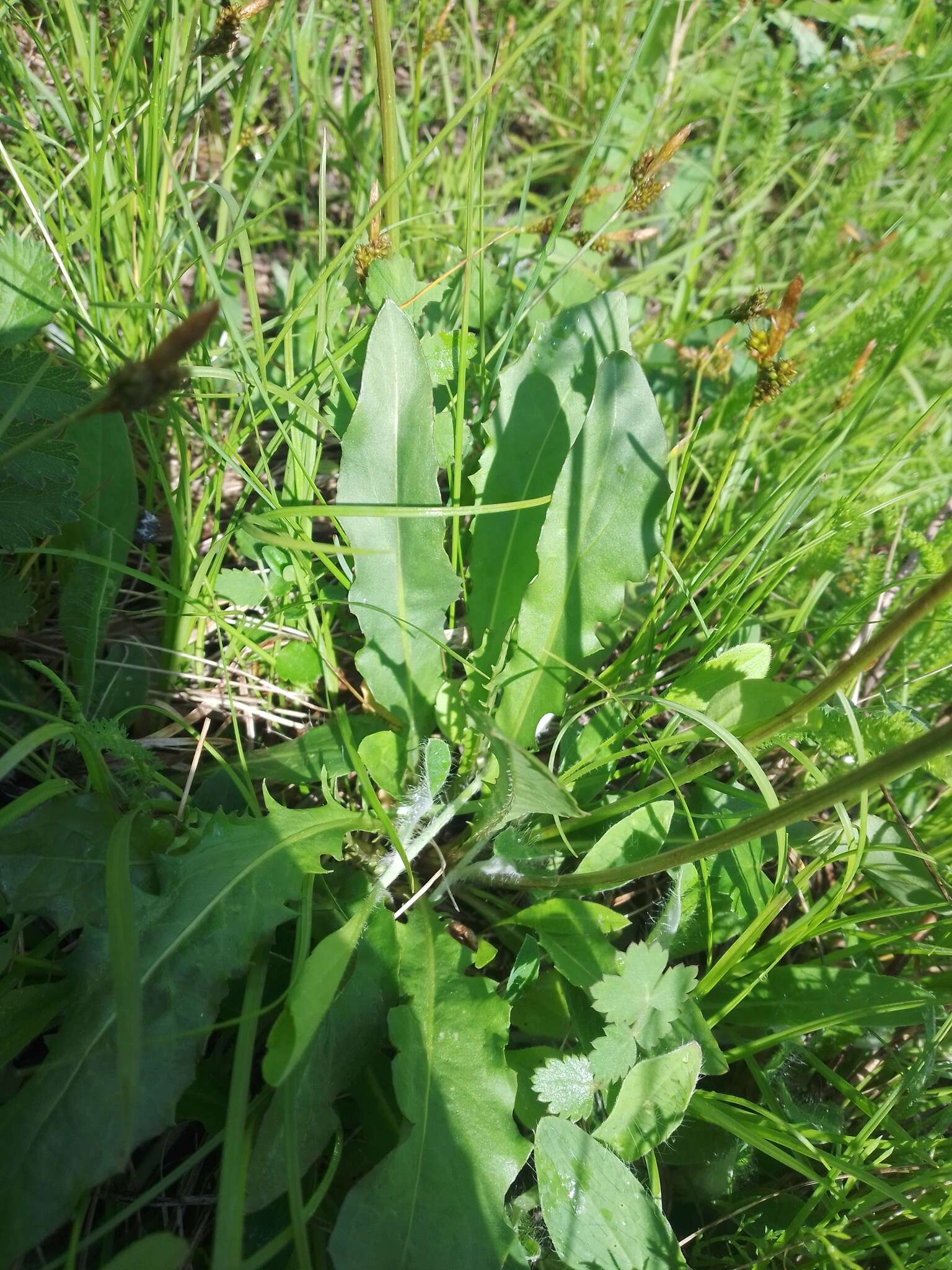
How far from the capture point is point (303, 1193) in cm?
116

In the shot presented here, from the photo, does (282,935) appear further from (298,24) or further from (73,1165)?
(298,24)

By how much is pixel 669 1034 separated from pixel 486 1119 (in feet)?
0.92

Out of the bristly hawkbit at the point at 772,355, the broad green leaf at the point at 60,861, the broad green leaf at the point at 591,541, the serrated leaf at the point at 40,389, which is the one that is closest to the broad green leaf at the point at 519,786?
the broad green leaf at the point at 591,541

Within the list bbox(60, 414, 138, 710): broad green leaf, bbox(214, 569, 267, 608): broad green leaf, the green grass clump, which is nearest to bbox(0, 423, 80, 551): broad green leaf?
the green grass clump

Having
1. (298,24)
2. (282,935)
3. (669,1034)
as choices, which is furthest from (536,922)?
(298,24)

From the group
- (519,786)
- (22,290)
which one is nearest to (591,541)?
(519,786)

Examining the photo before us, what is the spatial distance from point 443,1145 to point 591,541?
3.10ft

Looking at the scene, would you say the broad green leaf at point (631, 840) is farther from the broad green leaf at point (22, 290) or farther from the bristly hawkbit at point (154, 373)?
the broad green leaf at point (22, 290)

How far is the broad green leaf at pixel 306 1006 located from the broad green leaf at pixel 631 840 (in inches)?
15.9

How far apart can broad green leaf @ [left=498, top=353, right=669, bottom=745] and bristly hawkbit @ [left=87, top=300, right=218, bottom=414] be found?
0.91 m

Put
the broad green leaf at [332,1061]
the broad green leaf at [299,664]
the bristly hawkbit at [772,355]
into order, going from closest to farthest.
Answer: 1. the broad green leaf at [332,1061]
2. the bristly hawkbit at [772,355]
3. the broad green leaf at [299,664]

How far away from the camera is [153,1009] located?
1.14 metres

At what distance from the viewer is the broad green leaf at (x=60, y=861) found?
1.18 metres

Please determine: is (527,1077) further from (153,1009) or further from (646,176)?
(646,176)
